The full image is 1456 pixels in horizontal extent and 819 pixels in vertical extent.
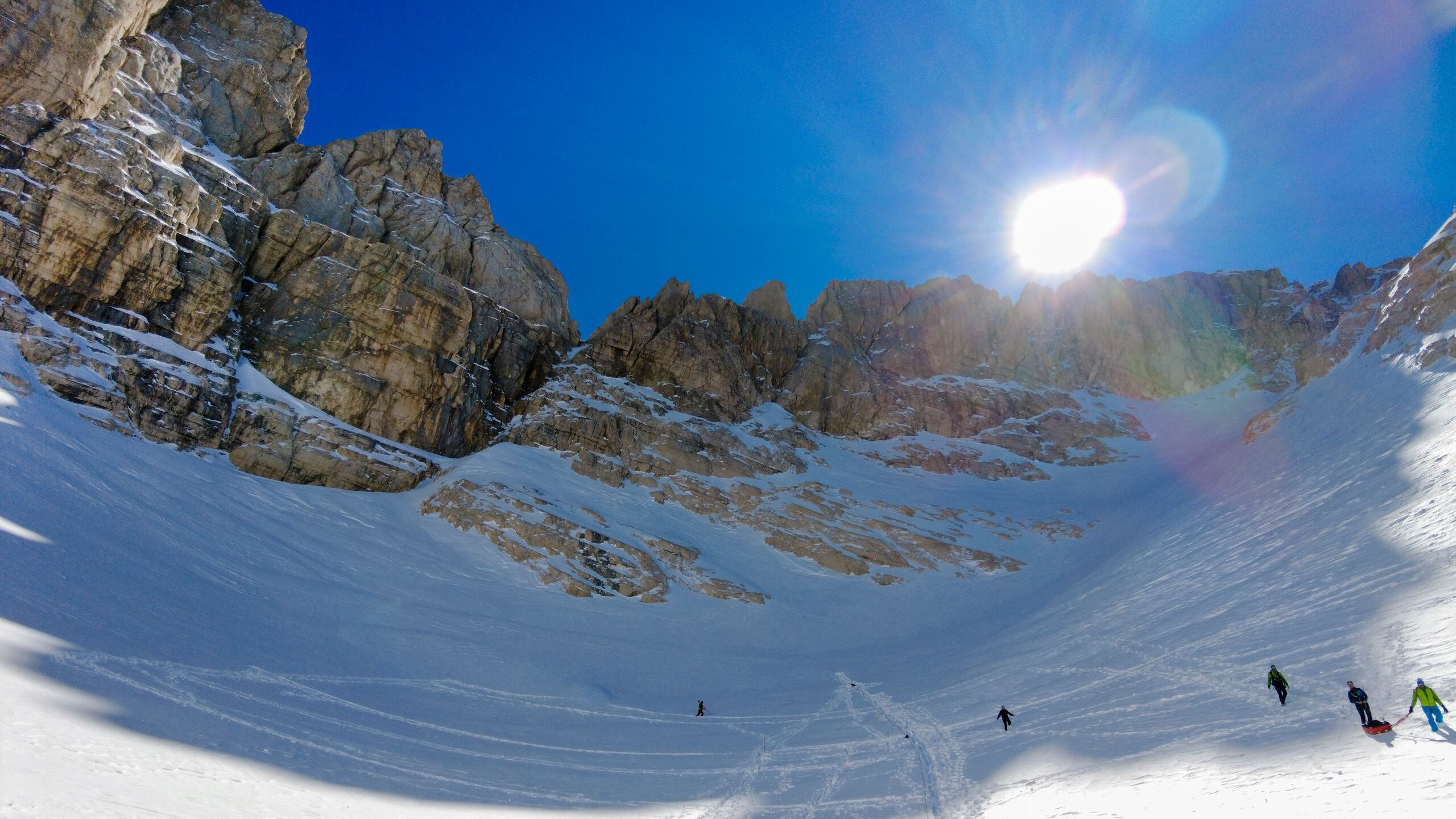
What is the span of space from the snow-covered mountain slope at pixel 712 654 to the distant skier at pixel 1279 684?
278 mm

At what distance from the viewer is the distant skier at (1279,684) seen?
17312 mm

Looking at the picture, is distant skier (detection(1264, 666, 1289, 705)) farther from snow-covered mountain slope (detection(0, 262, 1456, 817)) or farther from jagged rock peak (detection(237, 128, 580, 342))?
jagged rock peak (detection(237, 128, 580, 342))

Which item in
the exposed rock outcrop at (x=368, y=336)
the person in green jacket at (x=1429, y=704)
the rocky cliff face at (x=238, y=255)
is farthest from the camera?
the exposed rock outcrop at (x=368, y=336)

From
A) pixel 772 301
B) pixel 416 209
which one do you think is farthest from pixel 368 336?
pixel 772 301

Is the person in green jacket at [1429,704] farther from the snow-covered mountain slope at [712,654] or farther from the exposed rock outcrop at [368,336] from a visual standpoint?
the exposed rock outcrop at [368,336]

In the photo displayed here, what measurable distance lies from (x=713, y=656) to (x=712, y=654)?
1.16 ft

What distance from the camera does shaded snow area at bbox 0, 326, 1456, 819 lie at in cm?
1329

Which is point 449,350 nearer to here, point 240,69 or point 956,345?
point 240,69

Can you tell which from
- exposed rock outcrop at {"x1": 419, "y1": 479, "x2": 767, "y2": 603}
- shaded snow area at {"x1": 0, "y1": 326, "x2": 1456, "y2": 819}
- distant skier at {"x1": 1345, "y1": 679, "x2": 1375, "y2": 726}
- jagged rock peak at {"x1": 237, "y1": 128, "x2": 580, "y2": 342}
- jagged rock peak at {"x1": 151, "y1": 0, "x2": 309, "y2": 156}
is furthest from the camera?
jagged rock peak at {"x1": 237, "y1": 128, "x2": 580, "y2": 342}

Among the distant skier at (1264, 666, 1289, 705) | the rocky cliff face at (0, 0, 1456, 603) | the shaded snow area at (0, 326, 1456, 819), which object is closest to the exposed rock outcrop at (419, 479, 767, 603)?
the rocky cliff face at (0, 0, 1456, 603)

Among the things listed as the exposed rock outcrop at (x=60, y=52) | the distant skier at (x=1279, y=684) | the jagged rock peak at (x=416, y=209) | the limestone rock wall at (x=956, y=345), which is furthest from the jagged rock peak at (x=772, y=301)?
the distant skier at (x=1279, y=684)

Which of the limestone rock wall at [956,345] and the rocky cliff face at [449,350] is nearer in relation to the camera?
the rocky cliff face at [449,350]

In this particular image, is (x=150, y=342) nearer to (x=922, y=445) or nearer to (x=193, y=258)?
(x=193, y=258)

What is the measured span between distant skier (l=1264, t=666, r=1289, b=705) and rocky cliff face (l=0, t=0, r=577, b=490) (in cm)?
5695
